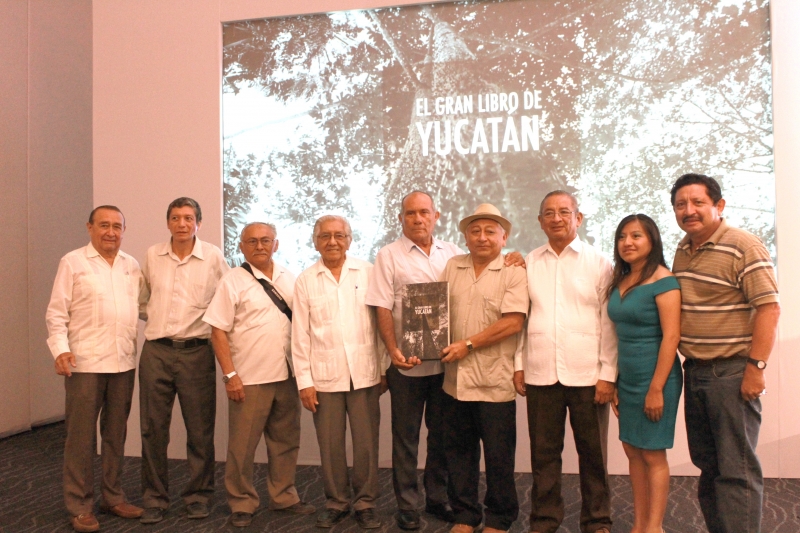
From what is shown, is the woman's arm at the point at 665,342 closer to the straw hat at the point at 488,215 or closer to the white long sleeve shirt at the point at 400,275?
the straw hat at the point at 488,215

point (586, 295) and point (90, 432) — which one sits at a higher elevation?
point (586, 295)

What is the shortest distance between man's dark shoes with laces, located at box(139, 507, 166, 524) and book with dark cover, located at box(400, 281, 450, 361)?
1677mm

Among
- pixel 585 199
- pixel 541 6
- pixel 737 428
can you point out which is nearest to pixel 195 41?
pixel 541 6

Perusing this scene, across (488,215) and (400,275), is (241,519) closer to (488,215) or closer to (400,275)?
(400,275)

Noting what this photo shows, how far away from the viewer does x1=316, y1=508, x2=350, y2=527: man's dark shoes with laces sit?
3.49m

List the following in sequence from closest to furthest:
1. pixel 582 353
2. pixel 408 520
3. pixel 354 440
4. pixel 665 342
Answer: pixel 665 342 → pixel 582 353 → pixel 408 520 → pixel 354 440

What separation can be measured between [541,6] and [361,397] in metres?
3.01

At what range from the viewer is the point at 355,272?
3.57 metres

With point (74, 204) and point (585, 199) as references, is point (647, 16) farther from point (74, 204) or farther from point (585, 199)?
point (74, 204)

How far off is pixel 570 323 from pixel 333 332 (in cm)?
121

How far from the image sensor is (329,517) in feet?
11.5

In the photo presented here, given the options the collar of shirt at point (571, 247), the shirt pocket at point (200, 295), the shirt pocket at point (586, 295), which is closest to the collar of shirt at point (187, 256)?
the shirt pocket at point (200, 295)

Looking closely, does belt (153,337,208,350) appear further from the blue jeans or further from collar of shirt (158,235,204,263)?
the blue jeans

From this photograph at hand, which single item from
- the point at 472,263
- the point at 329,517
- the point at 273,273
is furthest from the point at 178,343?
the point at 472,263
